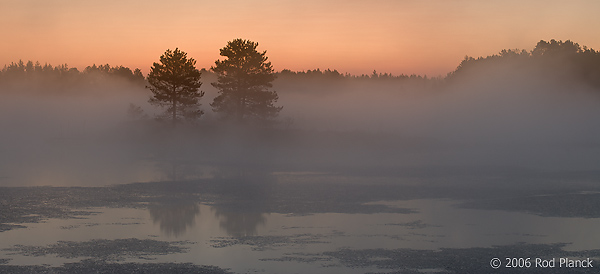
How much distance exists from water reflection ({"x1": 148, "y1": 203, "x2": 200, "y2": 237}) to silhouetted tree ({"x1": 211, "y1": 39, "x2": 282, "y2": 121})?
59.4m

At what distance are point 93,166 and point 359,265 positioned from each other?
3702 cm

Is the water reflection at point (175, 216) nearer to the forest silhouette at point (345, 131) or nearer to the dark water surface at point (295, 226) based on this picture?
the dark water surface at point (295, 226)

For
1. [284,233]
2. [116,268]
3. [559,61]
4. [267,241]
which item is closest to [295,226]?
[284,233]

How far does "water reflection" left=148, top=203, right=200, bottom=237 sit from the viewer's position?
23.6m

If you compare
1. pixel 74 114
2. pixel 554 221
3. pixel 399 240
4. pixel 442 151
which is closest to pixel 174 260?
pixel 399 240

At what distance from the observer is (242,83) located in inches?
3531

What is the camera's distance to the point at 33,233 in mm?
22281

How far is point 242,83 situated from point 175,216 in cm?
6381

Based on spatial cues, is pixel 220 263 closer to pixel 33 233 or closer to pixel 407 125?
pixel 33 233

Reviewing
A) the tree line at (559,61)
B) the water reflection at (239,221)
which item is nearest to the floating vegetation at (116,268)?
the water reflection at (239,221)

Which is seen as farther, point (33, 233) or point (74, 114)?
point (74, 114)

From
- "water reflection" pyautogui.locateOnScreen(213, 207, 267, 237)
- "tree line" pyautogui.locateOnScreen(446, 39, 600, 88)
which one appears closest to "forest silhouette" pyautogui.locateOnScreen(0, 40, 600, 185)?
"tree line" pyautogui.locateOnScreen(446, 39, 600, 88)

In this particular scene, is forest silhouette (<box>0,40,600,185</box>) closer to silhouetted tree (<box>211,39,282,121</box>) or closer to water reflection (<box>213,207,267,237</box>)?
silhouetted tree (<box>211,39,282,121</box>)

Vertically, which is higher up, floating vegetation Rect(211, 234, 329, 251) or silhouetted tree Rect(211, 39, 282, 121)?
silhouetted tree Rect(211, 39, 282, 121)
